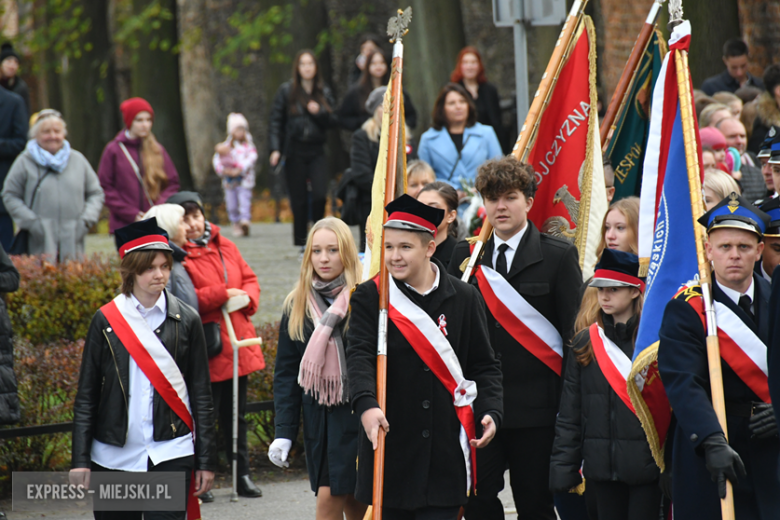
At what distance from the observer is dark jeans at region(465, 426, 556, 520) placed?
17.4 feet

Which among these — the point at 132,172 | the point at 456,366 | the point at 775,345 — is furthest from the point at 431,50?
the point at 775,345

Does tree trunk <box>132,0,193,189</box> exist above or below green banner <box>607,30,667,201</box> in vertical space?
above

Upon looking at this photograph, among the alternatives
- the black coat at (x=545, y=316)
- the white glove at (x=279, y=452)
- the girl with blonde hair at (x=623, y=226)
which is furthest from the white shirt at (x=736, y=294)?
the white glove at (x=279, y=452)

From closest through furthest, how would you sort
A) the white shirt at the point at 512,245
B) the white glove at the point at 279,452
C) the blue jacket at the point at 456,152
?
the white glove at the point at 279,452 → the white shirt at the point at 512,245 → the blue jacket at the point at 456,152

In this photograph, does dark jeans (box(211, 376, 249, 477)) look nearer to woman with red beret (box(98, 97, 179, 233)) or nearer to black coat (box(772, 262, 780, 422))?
woman with red beret (box(98, 97, 179, 233))

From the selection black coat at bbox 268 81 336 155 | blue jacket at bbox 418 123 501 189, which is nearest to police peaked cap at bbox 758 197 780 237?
blue jacket at bbox 418 123 501 189

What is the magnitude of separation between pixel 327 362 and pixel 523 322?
0.98m

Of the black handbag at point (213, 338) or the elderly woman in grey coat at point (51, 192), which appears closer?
the black handbag at point (213, 338)

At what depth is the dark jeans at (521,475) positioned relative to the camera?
17.4 ft

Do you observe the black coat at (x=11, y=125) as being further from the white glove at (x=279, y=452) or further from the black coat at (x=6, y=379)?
the white glove at (x=279, y=452)

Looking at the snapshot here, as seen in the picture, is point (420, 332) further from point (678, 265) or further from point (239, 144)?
point (239, 144)

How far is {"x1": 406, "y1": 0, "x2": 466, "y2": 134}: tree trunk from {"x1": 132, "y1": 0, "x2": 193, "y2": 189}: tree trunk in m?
Result: 5.81

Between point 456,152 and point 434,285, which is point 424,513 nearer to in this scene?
point 434,285

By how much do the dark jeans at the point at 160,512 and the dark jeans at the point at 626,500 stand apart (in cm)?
193
